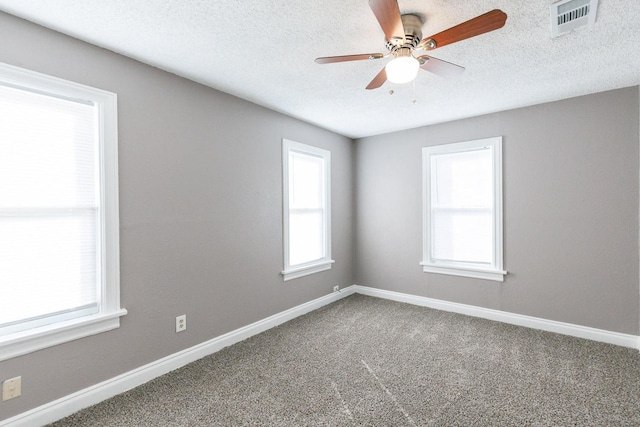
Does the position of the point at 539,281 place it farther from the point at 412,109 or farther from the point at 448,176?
the point at 412,109

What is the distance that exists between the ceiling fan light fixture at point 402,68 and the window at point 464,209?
7.60 feet

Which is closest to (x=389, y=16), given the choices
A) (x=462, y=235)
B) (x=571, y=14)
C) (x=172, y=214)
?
(x=571, y=14)

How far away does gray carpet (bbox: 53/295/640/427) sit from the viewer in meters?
1.92

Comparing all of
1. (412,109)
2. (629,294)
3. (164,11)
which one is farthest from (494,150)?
(164,11)

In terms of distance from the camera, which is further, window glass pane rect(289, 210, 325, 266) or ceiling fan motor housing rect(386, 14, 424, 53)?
window glass pane rect(289, 210, 325, 266)

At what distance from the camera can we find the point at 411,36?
1762 millimetres

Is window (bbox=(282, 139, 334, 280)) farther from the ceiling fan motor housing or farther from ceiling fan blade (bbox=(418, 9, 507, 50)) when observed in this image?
ceiling fan blade (bbox=(418, 9, 507, 50))

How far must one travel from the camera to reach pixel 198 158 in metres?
2.68

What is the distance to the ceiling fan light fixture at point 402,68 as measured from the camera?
1.64 m

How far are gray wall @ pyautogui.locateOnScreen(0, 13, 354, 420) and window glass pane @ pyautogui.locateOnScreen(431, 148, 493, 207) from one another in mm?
1995

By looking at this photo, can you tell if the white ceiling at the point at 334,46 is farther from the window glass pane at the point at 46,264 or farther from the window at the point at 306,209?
the window glass pane at the point at 46,264

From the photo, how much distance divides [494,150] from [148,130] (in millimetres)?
3455

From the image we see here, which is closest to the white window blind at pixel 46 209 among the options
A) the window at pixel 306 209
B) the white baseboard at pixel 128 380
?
the white baseboard at pixel 128 380

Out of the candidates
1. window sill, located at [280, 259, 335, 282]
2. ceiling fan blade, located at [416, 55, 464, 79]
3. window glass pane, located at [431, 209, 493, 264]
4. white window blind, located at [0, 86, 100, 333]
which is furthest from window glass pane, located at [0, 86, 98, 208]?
window glass pane, located at [431, 209, 493, 264]
